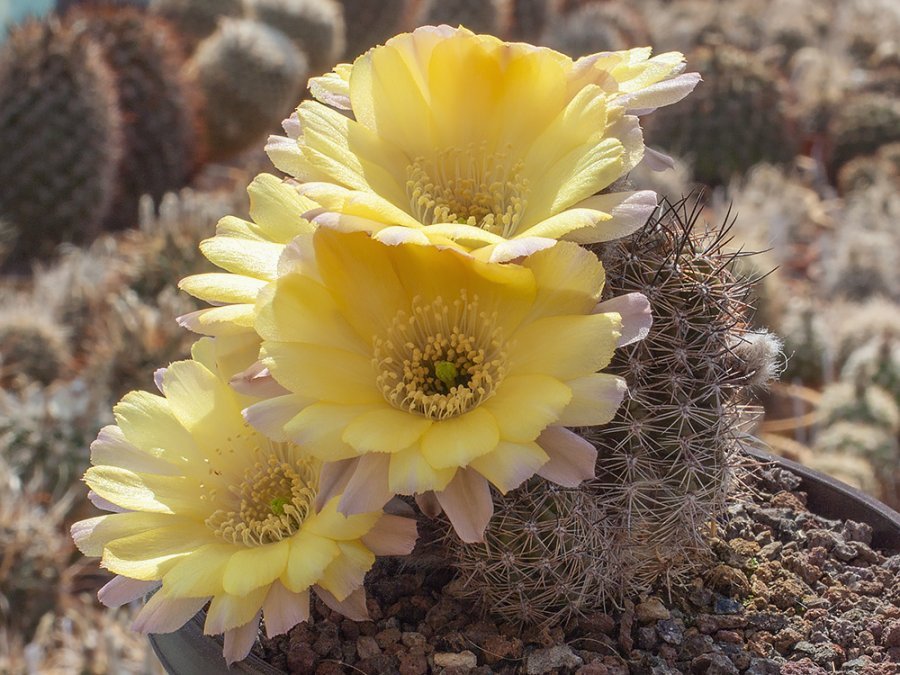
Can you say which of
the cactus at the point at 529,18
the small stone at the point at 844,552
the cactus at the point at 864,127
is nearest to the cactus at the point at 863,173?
the cactus at the point at 864,127

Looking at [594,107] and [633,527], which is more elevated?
[594,107]

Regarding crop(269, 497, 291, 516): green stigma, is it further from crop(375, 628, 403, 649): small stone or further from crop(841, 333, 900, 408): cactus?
crop(841, 333, 900, 408): cactus

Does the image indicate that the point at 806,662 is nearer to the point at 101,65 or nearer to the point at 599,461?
the point at 599,461

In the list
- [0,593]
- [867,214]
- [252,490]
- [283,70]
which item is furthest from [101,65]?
[252,490]

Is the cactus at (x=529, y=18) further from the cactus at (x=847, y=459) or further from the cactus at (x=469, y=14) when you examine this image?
the cactus at (x=847, y=459)

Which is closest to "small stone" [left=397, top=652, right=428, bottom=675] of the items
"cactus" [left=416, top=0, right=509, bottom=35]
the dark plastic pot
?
the dark plastic pot
